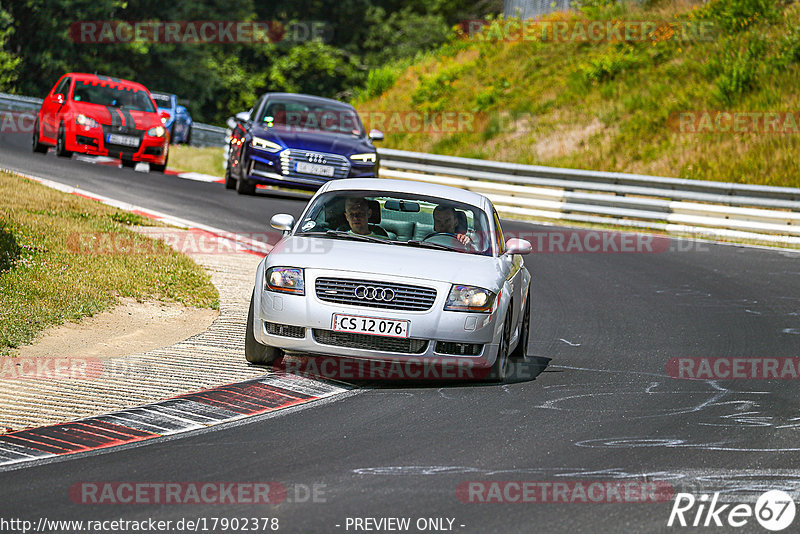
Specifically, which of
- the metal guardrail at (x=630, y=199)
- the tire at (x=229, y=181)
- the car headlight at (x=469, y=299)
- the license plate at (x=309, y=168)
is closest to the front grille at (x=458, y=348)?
the car headlight at (x=469, y=299)

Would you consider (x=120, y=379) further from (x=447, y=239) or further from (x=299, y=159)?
(x=299, y=159)

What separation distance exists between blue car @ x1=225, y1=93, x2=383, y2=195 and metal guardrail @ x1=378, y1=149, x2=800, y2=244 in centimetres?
426

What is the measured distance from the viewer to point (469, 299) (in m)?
8.92

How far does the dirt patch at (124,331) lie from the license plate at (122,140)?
1113 centimetres

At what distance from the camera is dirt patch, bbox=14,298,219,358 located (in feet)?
32.3

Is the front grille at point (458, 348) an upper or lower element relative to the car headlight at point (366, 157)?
lower

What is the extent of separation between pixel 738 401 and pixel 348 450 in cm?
333

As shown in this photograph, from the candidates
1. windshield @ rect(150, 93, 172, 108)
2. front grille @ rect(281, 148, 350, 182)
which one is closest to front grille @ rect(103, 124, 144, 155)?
front grille @ rect(281, 148, 350, 182)

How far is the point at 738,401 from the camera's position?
893cm

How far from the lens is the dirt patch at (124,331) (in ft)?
32.3

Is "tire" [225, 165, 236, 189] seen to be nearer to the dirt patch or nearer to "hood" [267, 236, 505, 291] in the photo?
the dirt patch

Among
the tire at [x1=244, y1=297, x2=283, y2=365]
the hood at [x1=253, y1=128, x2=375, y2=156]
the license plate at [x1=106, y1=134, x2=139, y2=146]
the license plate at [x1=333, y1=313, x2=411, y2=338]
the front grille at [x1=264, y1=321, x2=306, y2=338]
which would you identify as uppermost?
the hood at [x1=253, y1=128, x2=375, y2=156]

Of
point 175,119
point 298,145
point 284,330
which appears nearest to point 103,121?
point 298,145

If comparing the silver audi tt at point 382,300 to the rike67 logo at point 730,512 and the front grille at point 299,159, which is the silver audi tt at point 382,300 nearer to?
the rike67 logo at point 730,512
